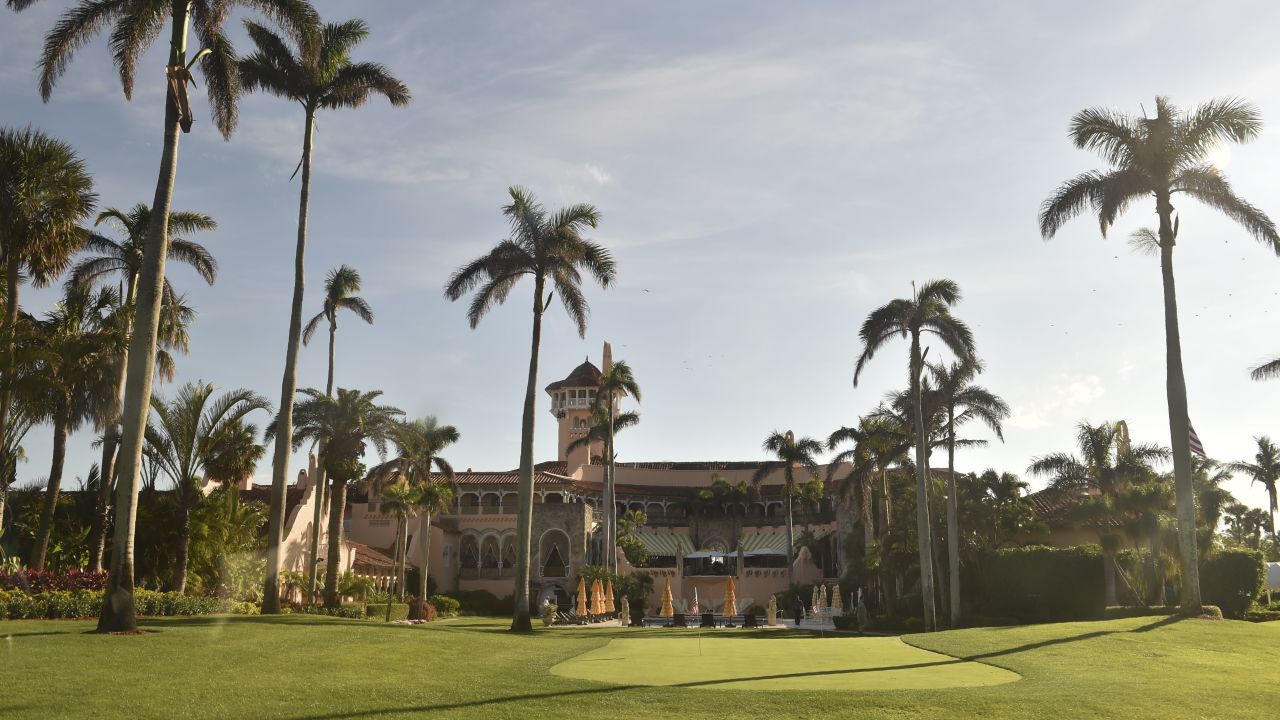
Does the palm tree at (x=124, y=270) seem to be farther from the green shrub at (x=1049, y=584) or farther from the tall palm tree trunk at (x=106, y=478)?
the green shrub at (x=1049, y=584)

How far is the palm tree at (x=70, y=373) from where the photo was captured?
27.5 metres

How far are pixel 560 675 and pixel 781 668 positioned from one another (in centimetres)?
378

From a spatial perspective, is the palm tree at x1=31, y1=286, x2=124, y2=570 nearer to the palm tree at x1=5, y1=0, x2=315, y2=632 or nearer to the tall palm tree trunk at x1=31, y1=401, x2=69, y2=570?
the tall palm tree trunk at x1=31, y1=401, x2=69, y2=570

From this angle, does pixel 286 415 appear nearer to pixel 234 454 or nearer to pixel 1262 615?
pixel 234 454

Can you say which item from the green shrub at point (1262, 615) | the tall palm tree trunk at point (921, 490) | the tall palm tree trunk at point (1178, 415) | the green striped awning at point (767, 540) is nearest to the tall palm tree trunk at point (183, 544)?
the tall palm tree trunk at point (921, 490)

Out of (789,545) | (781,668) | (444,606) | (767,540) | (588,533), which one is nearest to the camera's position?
(781,668)

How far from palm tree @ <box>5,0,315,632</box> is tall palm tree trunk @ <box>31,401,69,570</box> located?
345 inches

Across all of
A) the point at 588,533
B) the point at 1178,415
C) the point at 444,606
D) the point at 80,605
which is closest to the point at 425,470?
the point at 444,606

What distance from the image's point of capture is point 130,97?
23.8 meters

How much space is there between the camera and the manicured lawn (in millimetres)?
11812

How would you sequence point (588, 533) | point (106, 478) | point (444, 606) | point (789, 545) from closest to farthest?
1. point (106, 478)
2. point (444, 606)
3. point (789, 545)
4. point (588, 533)

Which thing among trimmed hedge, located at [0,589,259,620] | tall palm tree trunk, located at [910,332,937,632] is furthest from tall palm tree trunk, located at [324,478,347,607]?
tall palm tree trunk, located at [910,332,937,632]

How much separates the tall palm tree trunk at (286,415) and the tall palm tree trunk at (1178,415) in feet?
83.3

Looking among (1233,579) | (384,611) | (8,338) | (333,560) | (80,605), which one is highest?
(8,338)
